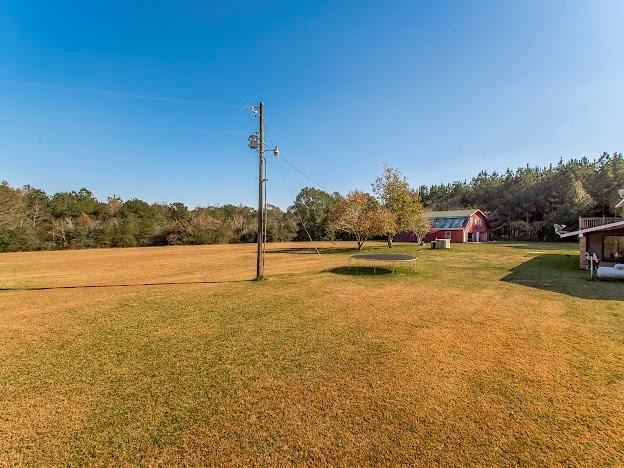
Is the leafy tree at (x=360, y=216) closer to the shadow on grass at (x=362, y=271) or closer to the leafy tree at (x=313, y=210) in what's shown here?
the shadow on grass at (x=362, y=271)

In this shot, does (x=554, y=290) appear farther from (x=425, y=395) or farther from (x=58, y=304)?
(x=58, y=304)

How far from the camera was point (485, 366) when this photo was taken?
5.14m

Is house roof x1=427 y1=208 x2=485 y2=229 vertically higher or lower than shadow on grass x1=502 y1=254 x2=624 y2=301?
higher

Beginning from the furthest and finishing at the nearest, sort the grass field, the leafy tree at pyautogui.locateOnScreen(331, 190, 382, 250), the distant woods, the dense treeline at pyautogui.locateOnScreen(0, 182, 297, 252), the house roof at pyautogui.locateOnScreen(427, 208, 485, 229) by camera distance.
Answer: the house roof at pyautogui.locateOnScreen(427, 208, 485, 229)
the dense treeline at pyautogui.locateOnScreen(0, 182, 297, 252)
the distant woods
the leafy tree at pyautogui.locateOnScreen(331, 190, 382, 250)
the grass field

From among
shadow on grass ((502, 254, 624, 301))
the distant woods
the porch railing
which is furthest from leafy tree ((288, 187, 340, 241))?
shadow on grass ((502, 254, 624, 301))

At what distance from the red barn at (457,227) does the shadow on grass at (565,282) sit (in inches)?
992

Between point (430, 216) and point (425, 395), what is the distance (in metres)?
45.4

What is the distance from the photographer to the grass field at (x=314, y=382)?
3.24m

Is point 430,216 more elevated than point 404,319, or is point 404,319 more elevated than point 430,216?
point 430,216

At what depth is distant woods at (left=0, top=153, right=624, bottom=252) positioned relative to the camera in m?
31.7

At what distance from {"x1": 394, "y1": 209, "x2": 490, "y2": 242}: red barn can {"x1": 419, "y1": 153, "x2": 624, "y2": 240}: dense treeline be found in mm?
8122

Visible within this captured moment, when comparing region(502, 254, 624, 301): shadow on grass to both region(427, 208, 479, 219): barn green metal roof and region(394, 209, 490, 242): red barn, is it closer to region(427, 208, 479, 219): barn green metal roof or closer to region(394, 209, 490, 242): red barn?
region(394, 209, 490, 242): red barn

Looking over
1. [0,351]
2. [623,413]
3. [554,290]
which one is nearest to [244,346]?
[0,351]

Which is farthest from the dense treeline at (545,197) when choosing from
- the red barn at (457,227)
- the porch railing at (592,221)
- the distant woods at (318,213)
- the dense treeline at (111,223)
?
the dense treeline at (111,223)
